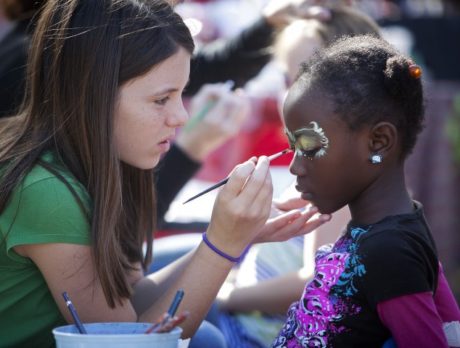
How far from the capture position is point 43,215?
69.6 inches

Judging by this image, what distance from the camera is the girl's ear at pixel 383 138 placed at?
1764mm

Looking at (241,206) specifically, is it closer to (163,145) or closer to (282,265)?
(163,145)

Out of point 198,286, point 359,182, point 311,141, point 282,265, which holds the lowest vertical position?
point 282,265

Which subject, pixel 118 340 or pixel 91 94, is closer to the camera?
pixel 118 340

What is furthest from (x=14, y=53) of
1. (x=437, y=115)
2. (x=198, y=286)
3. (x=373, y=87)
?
(x=437, y=115)

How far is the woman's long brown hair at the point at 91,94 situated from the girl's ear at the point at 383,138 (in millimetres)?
541

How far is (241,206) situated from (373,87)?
40 cm

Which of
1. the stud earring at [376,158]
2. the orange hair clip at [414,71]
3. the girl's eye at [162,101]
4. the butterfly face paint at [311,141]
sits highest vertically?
the girl's eye at [162,101]

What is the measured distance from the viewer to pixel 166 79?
1924 mm

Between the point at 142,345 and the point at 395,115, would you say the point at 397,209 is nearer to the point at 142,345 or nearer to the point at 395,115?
the point at 395,115

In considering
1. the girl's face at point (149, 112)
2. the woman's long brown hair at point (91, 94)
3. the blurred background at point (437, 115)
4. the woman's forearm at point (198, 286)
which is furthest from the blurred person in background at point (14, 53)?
the blurred background at point (437, 115)

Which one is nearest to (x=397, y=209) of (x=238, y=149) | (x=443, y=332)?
(x=443, y=332)

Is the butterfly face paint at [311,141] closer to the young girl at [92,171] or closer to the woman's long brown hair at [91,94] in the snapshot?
the young girl at [92,171]

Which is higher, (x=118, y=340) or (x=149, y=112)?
(x=149, y=112)
